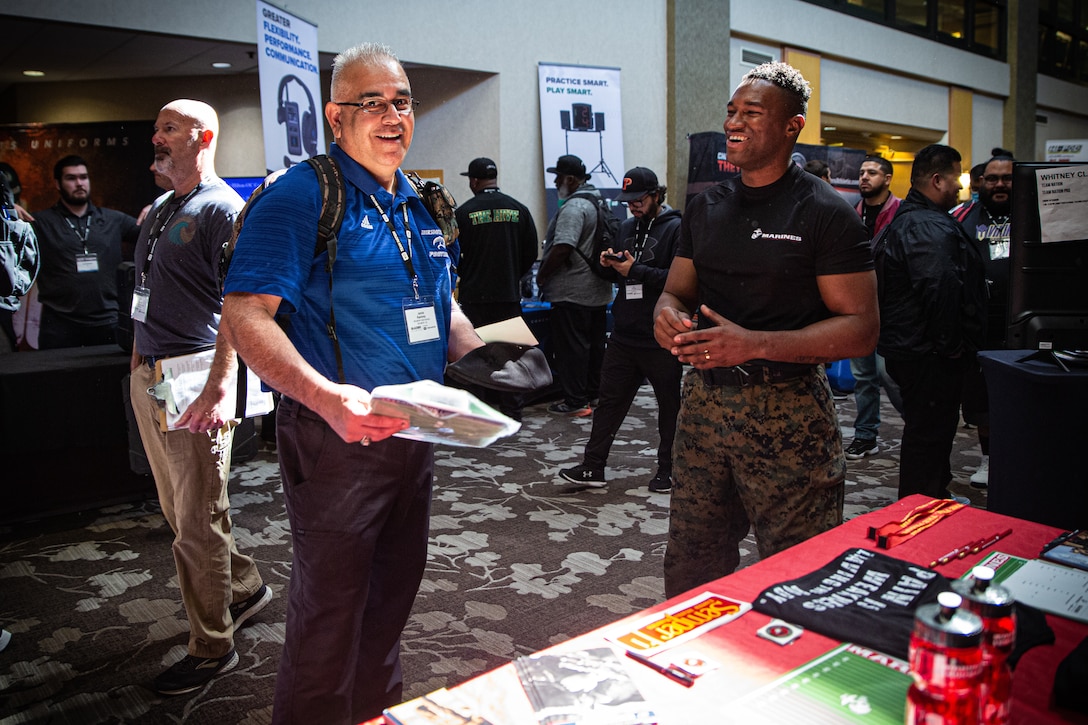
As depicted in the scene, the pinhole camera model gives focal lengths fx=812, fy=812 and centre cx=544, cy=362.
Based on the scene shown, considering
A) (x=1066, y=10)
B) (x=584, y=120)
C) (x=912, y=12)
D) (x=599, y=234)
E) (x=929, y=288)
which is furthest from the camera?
(x=1066, y=10)

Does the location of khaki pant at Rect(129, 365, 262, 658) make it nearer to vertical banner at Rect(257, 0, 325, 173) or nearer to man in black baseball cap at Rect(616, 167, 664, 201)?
vertical banner at Rect(257, 0, 325, 173)

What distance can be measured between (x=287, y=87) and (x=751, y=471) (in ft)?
12.1

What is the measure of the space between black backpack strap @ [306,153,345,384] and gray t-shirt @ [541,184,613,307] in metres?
4.26

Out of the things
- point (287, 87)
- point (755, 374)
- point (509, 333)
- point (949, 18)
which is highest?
point (949, 18)

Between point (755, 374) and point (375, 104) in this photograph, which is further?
point (755, 374)

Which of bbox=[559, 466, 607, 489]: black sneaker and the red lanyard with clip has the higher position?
the red lanyard with clip

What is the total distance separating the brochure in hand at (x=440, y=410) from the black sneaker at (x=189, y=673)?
168 centimetres

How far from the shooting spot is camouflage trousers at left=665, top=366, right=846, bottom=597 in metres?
2.05

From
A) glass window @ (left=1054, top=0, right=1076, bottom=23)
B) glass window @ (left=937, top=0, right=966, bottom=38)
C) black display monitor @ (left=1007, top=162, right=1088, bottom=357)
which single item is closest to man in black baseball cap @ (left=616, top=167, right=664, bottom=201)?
black display monitor @ (left=1007, top=162, right=1088, bottom=357)

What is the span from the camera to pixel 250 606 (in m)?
2.97

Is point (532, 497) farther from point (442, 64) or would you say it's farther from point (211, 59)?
point (211, 59)

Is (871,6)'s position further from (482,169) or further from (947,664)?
(947,664)

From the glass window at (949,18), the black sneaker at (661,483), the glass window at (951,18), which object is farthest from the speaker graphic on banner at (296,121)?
the glass window at (951,18)

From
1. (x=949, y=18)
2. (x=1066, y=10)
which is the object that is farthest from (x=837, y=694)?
(x=1066, y=10)
